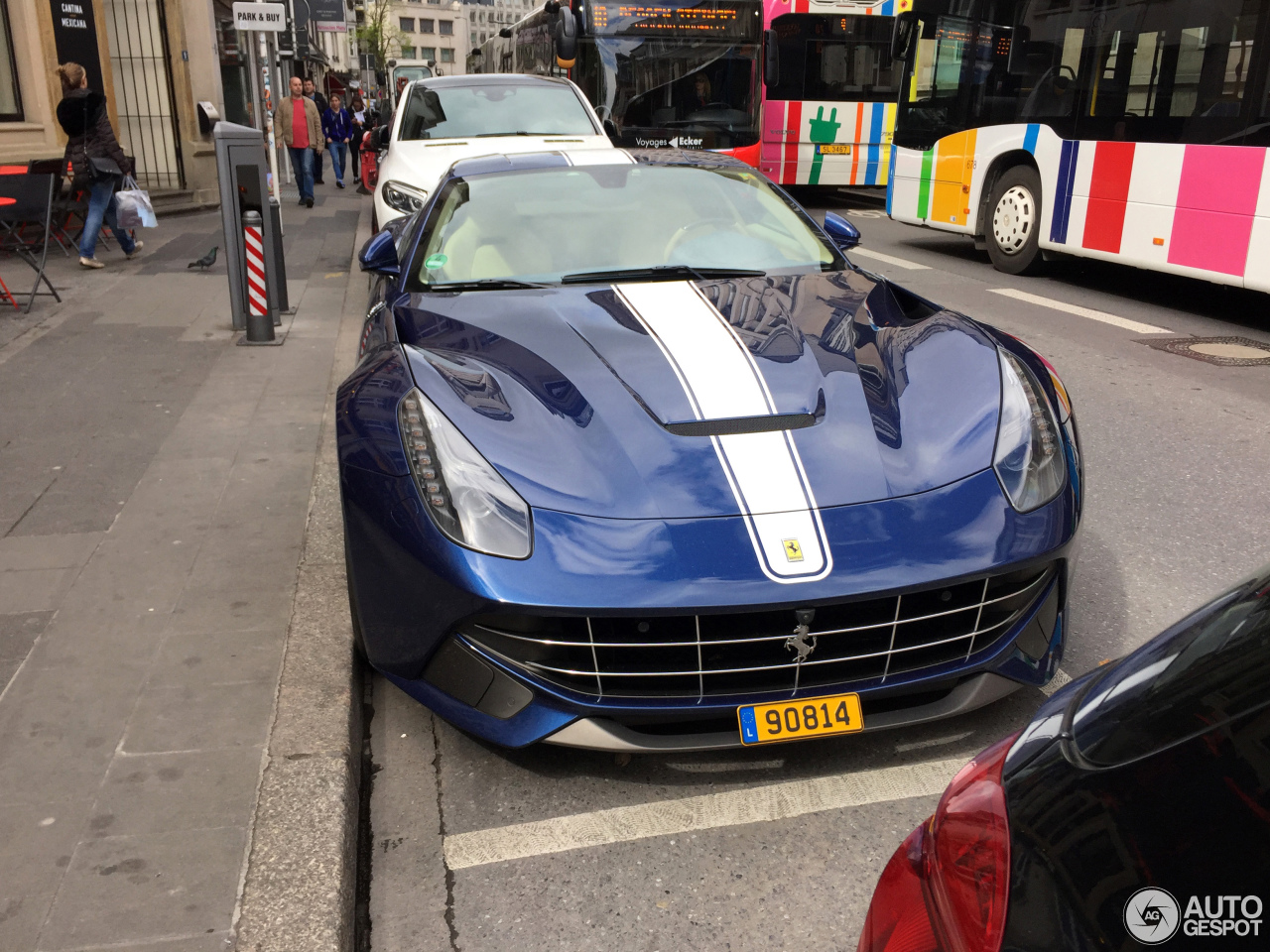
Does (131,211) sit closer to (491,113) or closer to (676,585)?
(491,113)

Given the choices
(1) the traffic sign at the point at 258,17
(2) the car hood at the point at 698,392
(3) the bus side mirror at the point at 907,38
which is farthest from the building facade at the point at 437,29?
(2) the car hood at the point at 698,392

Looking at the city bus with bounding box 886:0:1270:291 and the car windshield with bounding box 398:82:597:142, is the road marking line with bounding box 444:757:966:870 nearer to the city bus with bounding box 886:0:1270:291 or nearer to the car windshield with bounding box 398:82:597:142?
the city bus with bounding box 886:0:1270:291

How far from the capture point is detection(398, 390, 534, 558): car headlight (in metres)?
2.65

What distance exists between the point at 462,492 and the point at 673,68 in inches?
540

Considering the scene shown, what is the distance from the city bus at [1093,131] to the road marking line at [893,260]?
67 centimetres

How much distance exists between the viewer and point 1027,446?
117 inches

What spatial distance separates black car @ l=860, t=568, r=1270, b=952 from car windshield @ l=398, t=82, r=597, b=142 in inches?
379

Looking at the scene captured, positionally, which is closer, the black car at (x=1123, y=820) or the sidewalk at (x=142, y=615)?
the black car at (x=1123, y=820)

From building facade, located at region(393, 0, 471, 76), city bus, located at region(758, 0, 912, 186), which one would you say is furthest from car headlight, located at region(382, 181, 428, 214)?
building facade, located at region(393, 0, 471, 76)

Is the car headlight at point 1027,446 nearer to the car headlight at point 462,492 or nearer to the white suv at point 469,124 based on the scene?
the car headlight at point 462,492

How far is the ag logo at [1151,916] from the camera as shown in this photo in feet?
3.14

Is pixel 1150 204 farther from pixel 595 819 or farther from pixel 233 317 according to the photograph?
pixel 595 819

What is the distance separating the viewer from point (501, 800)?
2836 millimetres

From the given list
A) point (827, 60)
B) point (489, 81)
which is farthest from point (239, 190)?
point (827, 60)
